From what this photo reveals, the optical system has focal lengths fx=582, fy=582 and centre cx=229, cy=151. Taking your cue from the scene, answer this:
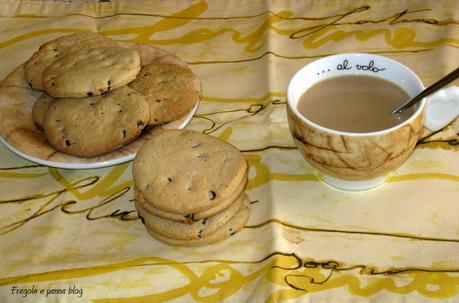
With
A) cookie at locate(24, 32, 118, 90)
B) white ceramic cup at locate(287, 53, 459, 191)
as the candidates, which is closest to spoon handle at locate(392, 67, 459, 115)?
white ceramic cup at locate(287, 53, 459, 191)

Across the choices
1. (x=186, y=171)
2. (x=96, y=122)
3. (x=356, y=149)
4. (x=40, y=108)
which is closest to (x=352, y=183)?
(x=356, y=149)

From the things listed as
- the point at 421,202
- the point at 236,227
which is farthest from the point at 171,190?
the point at 421,202

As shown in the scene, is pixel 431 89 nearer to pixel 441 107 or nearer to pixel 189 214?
pixel 441 107

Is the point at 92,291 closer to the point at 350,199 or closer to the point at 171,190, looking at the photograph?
the point at 171,190

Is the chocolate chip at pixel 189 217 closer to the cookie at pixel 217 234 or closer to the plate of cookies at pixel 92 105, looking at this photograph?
the cookie at pixel 217 234

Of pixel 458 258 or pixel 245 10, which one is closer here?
pixel 458 258

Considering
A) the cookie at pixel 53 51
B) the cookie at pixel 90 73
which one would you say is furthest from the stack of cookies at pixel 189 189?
the cookie at pixel 53 51
